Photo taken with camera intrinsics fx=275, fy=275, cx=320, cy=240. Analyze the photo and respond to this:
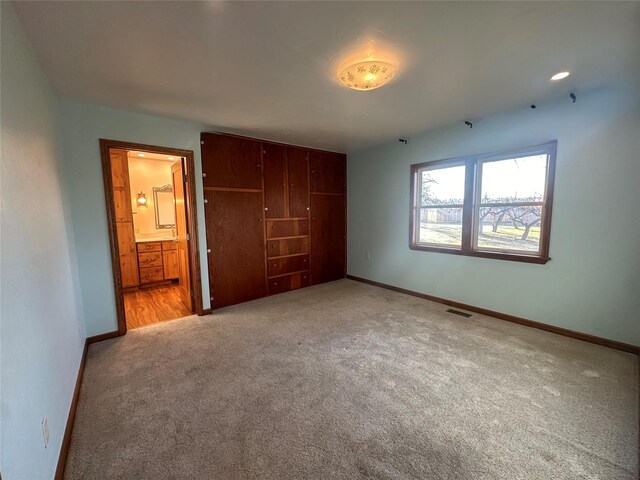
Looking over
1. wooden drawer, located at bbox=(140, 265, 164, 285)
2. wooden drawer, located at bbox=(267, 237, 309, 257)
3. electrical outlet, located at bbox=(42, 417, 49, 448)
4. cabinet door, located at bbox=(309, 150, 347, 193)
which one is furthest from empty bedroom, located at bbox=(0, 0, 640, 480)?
wooden drawer, located at bbox=(140, 265, 164, 285)

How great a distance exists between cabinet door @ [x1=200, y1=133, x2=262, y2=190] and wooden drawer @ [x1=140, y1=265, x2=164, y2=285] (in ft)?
7.84

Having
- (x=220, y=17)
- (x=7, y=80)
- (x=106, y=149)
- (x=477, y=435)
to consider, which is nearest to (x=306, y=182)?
(x=106, y=149)

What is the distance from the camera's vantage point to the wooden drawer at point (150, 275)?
4.88 meters

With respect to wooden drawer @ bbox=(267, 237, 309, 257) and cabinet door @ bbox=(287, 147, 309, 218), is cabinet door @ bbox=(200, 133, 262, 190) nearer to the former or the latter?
cabinet door @ bbox=(287, 147, 309, 218)

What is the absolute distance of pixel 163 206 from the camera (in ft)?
18.1

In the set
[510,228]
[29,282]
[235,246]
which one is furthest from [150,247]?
[510,228]

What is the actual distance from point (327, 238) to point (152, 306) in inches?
118

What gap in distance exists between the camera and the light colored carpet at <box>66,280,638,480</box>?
147 centimetres

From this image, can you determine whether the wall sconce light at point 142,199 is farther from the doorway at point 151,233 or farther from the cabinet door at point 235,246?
the cabinet door at point 235,246

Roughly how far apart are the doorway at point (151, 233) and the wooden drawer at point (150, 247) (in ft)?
0.04

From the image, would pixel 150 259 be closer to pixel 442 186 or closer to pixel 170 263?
pixel 170 263

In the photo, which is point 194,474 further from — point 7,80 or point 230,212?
point 230,212

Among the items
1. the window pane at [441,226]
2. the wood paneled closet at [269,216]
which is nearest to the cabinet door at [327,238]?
the wood paneled closet at [269,216]

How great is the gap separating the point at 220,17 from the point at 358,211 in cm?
387
